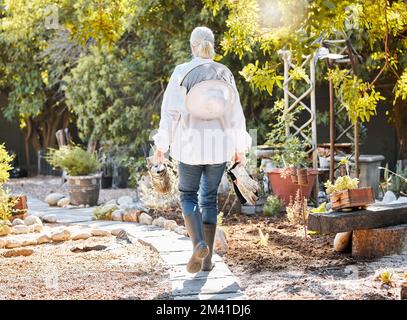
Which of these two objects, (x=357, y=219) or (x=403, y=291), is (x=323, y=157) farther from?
(x=403, y=291)

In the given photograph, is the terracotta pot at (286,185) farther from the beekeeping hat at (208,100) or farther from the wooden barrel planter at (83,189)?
the beekeeping hat at (208,100)

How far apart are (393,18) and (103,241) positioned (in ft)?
10.9

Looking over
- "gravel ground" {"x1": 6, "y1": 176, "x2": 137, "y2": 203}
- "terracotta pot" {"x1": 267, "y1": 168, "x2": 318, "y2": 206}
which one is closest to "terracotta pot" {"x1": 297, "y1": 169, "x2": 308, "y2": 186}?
"terracotta pot" {"x1": 267, "y1": 168, "x2": 318, "y2": 206}

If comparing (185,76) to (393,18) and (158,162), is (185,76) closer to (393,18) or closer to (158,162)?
(158,162)

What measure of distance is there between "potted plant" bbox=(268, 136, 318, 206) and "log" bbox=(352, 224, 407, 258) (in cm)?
235

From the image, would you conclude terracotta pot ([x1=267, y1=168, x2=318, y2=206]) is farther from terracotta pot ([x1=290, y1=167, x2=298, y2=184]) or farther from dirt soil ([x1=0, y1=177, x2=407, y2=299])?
dirt soil ([x1=0, y1=177, x2=407, y2=299])

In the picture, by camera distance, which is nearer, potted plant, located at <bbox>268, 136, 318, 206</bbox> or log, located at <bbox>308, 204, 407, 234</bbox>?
log, located at <bbox>308, 204, 407, 234</bbox>

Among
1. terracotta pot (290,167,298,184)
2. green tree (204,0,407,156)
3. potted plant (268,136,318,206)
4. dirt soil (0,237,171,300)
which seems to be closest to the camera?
green tree (204,0,407,156)

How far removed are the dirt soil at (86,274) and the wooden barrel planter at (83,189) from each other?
3151mm

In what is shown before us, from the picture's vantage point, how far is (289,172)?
25.8ft

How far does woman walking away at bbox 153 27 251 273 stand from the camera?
14.4 feet

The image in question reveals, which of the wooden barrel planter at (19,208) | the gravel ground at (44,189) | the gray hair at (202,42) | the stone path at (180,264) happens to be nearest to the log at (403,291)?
the stone path at (180,264)

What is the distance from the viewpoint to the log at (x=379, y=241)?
16.5 ft

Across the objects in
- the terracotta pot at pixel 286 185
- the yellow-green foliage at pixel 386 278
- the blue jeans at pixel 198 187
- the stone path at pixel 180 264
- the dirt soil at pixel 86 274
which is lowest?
the dirt soil at pixel 86 274
